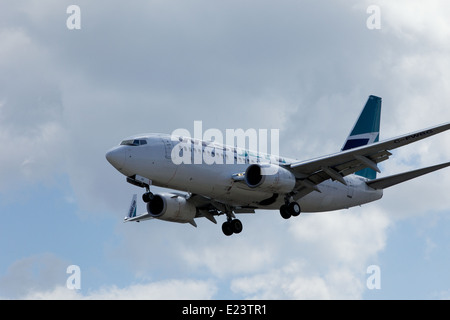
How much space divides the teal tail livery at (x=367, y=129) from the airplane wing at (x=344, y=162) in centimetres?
828

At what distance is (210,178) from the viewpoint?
50.3 metres

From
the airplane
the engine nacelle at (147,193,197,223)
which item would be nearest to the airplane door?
the airplane

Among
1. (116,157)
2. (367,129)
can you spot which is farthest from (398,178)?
(116,157)

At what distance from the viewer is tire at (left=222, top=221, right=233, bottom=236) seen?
5756 centimetres

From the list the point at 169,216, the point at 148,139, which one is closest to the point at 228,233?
the point at 169,216

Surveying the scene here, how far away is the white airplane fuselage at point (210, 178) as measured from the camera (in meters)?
48.1

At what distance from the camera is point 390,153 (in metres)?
50.8

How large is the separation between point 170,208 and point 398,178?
49.8ft

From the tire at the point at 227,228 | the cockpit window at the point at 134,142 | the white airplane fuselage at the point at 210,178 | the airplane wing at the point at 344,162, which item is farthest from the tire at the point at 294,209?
the cockpit window at the point at 134,142

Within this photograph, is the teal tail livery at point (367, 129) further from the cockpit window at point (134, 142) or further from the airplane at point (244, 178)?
the cockpit window at point (134, 142)

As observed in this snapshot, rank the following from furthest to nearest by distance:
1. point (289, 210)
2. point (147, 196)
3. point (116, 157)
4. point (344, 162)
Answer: point (289, 210), point (344, 162), point (147, 196), point (116, 157)

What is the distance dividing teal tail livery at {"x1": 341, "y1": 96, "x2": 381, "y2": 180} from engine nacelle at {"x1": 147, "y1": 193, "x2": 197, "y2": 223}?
13.0m

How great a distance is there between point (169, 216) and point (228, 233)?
422 centimetres

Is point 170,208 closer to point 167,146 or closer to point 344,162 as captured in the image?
point 167,146
